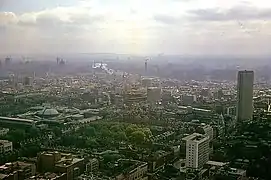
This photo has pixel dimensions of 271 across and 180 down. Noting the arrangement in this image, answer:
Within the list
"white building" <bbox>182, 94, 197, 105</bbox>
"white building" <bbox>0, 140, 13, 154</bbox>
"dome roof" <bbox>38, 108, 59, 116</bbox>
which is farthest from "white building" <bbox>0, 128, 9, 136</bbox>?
"white building" <bbox>182, 94, 197, 105</bbox>

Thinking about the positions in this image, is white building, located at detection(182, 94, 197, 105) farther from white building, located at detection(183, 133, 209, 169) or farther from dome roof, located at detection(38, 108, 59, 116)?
dome roof, located at detection(38, 108, 59, 116)

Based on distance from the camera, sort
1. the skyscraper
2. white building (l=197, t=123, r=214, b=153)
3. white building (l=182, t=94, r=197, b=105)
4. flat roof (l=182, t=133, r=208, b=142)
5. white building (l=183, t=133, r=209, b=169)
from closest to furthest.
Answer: white building (l=183, t=133, r=209, b=169)
flat roof (l=182, t=133, r=208, b=142)
white building (l=197, t=123, r=214, b=153)
the skyscraper
white building (l=182, t=94, r=197, b=105)

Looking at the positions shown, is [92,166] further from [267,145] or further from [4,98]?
[4,98]

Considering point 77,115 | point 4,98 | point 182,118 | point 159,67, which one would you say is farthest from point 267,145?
point 4,98

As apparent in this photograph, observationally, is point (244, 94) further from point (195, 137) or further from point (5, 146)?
point (5, 146)

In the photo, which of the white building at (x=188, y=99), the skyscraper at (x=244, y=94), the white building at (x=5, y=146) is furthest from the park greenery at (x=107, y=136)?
the skyscraper at (x=244, y=94)

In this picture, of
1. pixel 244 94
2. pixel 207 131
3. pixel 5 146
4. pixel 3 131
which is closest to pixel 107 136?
pixel 5 146

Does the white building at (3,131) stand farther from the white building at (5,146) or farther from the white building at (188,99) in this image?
the white building at (188,99)
